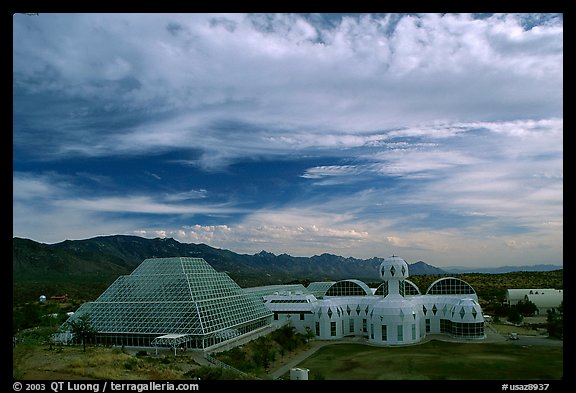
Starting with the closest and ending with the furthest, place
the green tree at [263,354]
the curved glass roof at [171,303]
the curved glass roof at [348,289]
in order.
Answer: the green tree at [263,354] → the curved glass roof at [171,303] → the curved glass roof at [348,289]

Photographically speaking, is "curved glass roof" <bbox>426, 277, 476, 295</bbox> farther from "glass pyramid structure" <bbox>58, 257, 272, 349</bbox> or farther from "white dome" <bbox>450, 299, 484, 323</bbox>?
"glass pyramid structure" <bbox>58, 257, 272, 349</bbox>

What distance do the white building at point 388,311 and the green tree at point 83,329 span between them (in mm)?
19137

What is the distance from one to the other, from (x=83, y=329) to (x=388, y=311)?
2501 cm

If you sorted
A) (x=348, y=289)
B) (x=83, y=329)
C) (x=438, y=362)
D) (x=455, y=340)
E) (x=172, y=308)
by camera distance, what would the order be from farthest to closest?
1. (x=348, y=289)
2. (x=455, y=340)
3. (x=172, y=308)
4. (x=83, y=329)
5. (x=438, y=362)

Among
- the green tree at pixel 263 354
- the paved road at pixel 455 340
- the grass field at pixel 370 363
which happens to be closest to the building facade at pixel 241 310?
the paved road at pixel 455 340

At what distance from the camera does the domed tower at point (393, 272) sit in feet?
152

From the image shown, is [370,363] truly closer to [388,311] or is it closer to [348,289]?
[388,311]

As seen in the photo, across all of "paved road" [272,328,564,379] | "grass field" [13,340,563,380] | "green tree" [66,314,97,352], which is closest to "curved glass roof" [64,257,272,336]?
"green tree" [66,314,97,352]

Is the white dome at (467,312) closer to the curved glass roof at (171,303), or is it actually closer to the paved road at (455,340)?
the paved road at (455,340)

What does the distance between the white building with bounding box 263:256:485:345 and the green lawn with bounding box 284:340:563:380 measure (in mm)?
2745

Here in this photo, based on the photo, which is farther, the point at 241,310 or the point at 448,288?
the point at 448,288

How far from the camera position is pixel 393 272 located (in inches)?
1820

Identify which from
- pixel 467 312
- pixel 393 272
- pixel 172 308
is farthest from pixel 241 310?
pixel 467 312

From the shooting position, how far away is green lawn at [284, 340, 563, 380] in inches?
1054
